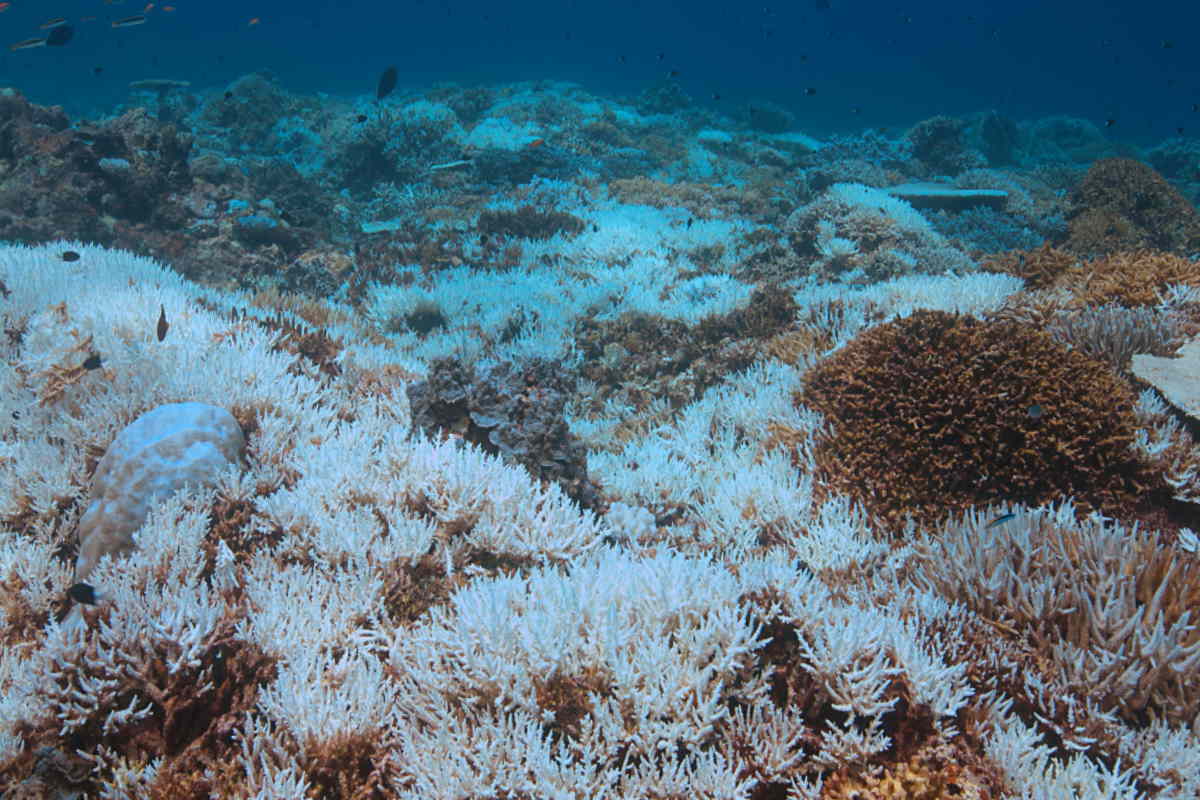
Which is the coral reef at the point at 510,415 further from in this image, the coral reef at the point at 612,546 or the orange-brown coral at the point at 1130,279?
the orange-brown coral at the point at 1130,279

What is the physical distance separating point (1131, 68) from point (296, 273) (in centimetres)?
18269

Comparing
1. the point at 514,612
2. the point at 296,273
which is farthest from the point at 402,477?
the point at 296,273

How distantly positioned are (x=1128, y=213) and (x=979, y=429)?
1263cm

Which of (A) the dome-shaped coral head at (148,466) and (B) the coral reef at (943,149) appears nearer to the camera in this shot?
(A) the dome-shaped coral head at (148,466)

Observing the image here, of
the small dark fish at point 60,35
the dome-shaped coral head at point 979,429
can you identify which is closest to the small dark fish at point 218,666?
the dome-shaped coral head at point 979,429

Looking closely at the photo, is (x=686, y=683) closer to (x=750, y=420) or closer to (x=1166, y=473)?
(x=750, y=420)

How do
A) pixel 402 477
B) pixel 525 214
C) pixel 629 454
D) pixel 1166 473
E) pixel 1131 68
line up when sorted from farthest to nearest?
pixel 1131 68 → pixel 525 214 → pixel 629 454 → pixel 402 477 → pixel 1166 473

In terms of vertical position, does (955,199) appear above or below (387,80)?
below

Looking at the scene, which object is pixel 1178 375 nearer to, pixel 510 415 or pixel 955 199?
pixel 510 415

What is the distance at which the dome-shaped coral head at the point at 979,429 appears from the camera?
389 cm

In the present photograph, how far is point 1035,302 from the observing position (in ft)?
20.9

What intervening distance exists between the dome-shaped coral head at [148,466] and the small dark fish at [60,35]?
13.5m

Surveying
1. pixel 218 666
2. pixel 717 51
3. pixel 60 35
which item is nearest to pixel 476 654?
pixel 218 666

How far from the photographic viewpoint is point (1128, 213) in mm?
12023
